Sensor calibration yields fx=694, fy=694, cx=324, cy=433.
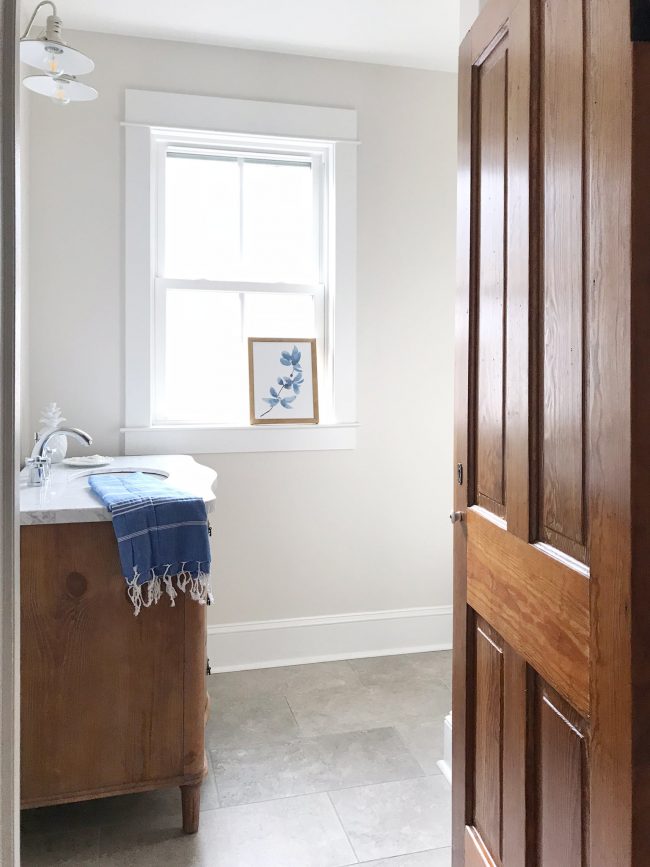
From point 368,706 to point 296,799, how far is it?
65 cm

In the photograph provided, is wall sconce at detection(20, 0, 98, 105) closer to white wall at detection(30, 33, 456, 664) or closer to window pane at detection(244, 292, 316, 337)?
white wall at detection(30, 33, 456, 664)

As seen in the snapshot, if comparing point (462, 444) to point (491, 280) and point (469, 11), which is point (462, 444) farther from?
point (469, 11)

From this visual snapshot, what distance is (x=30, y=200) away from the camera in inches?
109

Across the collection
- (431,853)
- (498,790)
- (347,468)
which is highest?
(347,468)

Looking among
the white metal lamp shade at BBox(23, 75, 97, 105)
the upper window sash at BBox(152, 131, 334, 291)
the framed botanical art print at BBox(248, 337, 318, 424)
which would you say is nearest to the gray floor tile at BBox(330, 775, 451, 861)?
the framed botanical art print at BBox(248, 337, 318, 424)

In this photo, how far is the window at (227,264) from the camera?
3.01 metres

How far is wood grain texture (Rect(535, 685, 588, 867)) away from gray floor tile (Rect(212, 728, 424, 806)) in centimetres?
107

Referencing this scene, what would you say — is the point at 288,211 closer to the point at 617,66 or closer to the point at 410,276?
the point at 410,276

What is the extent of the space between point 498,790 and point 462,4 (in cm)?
192

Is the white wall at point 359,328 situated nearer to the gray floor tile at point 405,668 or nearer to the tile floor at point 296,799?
the gray floor tile at point 405,668

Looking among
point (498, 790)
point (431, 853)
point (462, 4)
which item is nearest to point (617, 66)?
point (462, 4)

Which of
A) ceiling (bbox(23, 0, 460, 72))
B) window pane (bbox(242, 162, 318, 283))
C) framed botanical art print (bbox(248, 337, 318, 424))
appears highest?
ceiling (bbox(23, 0, 460, 72))

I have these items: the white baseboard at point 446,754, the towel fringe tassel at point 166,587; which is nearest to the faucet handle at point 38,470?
the towel fringe tassel at point 166,587

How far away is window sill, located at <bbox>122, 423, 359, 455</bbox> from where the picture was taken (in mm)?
2912
